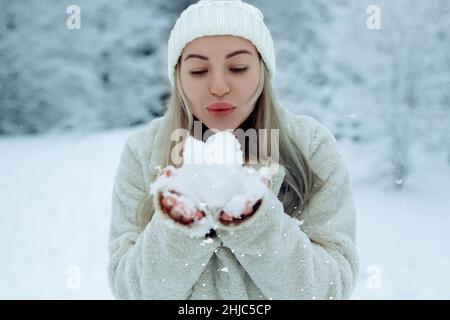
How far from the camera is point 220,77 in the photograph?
724mm

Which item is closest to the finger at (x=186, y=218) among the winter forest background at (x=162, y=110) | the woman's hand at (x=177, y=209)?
the woman's hand at (x=177, y=209)

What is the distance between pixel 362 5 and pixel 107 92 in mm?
1820

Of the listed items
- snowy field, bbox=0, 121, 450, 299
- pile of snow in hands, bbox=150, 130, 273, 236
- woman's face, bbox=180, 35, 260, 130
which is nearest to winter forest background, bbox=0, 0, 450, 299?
snowy field, bbox=0, 121, 450, 299

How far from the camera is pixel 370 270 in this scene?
1.97 metres

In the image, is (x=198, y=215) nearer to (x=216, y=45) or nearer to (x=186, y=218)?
(x=186, y=218)

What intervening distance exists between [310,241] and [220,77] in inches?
11.6

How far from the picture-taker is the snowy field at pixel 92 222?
1.75 metres

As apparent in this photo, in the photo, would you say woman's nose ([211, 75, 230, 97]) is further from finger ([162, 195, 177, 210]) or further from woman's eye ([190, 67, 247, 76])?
finger ([162, 195, 177, 210])

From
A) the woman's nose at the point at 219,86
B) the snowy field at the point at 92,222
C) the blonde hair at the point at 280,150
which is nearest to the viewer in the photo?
the woman's nose at the point at 219,86

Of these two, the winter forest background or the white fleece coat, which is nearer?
the white fleece coat

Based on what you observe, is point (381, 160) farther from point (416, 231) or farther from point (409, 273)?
point (409, 273)

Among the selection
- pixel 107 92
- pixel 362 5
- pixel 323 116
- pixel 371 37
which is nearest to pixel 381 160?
pixel 323 116

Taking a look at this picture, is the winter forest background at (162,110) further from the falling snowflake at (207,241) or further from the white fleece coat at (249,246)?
the falling snowflake at (207,241)

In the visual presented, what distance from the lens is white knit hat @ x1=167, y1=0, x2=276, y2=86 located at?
29.3 inches
